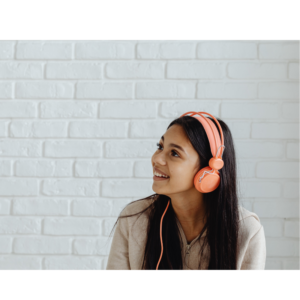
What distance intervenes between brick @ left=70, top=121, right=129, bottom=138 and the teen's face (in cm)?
47

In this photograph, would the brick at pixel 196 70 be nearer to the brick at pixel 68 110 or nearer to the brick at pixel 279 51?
the brick at pixel 279 51

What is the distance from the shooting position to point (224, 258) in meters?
1.15

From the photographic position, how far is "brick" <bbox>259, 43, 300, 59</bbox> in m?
1.54

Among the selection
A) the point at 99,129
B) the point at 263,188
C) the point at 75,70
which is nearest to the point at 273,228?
the point at 263,188

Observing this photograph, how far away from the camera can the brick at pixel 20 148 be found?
1.58 metres

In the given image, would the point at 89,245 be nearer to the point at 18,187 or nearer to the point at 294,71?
the point at 18,187

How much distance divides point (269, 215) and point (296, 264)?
11.3 inches

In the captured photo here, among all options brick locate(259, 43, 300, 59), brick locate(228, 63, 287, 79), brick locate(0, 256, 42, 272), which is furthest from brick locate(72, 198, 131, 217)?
brick locate(259, 43, 300, 59)

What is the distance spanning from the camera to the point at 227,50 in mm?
1557

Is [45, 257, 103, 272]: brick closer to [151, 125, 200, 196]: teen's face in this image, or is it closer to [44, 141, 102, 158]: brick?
[44, 141, 102, 158]: brick

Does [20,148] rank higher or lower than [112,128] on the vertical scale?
lower

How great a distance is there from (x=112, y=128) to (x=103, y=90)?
20cm
